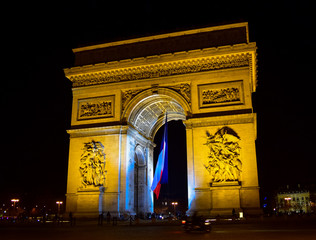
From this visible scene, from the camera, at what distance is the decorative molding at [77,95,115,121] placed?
26431 mm

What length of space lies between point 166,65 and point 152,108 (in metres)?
4.53

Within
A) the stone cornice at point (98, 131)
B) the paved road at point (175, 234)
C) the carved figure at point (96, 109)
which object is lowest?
the paved road at point (175, 234)

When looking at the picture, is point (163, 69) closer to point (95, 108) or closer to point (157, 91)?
point (157, 91)

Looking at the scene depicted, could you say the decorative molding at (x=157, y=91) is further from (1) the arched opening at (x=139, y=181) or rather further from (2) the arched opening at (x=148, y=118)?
(1) the arched opening at (x=139, y=181)

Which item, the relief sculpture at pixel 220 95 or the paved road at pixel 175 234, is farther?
the relief sculpture at pixel 220 95

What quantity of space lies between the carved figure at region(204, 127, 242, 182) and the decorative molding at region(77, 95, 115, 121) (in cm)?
800

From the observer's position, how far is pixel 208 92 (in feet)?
79.9

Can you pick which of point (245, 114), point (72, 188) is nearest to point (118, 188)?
point (72, 188)

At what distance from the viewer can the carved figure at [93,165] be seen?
81.0ft

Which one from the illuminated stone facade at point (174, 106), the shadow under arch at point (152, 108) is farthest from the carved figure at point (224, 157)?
the shadow under arch at point (152, 108)

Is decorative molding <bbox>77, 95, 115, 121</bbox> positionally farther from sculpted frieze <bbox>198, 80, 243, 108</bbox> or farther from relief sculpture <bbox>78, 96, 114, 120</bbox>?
sculpted frieze <bbox>198, 80, 243, 108</bbox>

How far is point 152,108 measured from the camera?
28844 millimetres

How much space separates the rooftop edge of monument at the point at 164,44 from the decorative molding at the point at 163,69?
121 cm

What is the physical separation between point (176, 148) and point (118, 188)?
25852 millimetres
